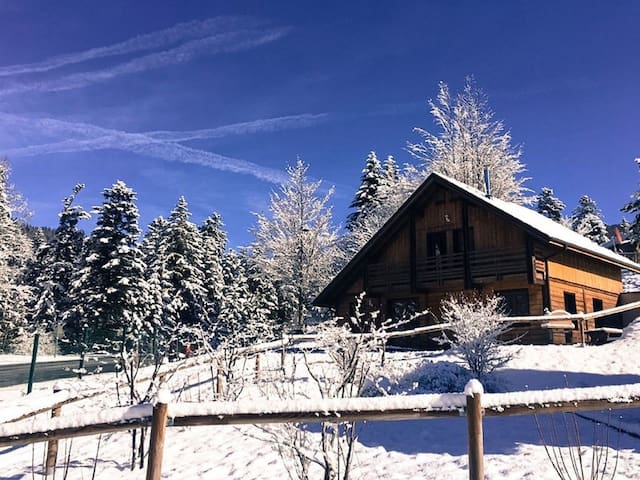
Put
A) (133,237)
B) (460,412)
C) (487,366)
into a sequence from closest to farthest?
(460,412), (487,366), (133,237)

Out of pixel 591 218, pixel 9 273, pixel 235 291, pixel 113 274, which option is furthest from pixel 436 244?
pixel 591 218

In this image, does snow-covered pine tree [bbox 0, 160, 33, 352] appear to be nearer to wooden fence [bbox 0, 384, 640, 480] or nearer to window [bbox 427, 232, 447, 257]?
window [bbox 427, 232, 447, 257]

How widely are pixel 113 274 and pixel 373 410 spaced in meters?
27.8

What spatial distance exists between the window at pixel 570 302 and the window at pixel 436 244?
5.47 meters

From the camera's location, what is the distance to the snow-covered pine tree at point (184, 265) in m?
35.9

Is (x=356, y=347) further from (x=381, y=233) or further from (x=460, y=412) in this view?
(x=381, y=233)

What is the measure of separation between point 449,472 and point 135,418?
4.36 metres

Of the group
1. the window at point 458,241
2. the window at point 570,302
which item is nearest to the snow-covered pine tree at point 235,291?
the window at point 458,241

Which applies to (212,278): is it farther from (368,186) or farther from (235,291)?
(368,186)

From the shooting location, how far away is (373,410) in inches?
160

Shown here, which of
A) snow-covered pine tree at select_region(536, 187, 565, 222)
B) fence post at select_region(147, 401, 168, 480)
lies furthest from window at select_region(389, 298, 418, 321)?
snow-covered pine tree at select_region(536, 187, 565, 222)

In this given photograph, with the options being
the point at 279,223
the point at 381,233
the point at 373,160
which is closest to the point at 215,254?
the point at 279,223

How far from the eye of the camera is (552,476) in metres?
6.07

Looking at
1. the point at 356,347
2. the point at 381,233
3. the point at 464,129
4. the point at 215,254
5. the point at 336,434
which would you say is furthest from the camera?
the point at 215,254
